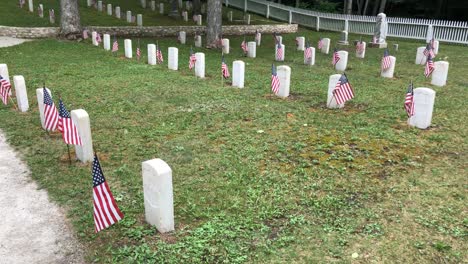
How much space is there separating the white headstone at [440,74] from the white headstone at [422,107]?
4893 millimetres

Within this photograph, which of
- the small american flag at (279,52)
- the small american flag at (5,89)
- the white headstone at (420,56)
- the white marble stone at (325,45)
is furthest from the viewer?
the white marble stone at (325,45)

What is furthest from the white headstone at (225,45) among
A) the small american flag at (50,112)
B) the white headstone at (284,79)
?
the small american flag at (50,112)

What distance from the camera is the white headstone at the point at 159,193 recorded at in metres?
4.33

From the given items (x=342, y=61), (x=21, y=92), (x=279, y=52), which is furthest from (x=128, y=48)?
(x=342, y=61)

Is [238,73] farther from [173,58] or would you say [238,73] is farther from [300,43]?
[300,43]

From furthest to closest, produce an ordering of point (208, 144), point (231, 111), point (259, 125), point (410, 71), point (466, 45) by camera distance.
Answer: point (466, 45) → point (410, 71) → point (231, 111) → point (259, 125) → point (208, 144)

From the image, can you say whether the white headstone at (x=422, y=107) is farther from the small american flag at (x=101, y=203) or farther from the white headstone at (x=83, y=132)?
the small american flag at (x=101, y=203)

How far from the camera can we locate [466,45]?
77.1ft

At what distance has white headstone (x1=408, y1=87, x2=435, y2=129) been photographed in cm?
787

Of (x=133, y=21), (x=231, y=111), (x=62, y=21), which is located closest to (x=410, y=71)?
(x=231, y=111)

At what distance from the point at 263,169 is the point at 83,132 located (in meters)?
2.79

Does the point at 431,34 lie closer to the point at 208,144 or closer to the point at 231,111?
the point at 231,111

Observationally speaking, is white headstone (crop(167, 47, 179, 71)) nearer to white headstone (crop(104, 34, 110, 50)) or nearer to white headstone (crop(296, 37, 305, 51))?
white headstone (crop(104, 34, 110, 50))

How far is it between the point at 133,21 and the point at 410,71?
55.5 feet
